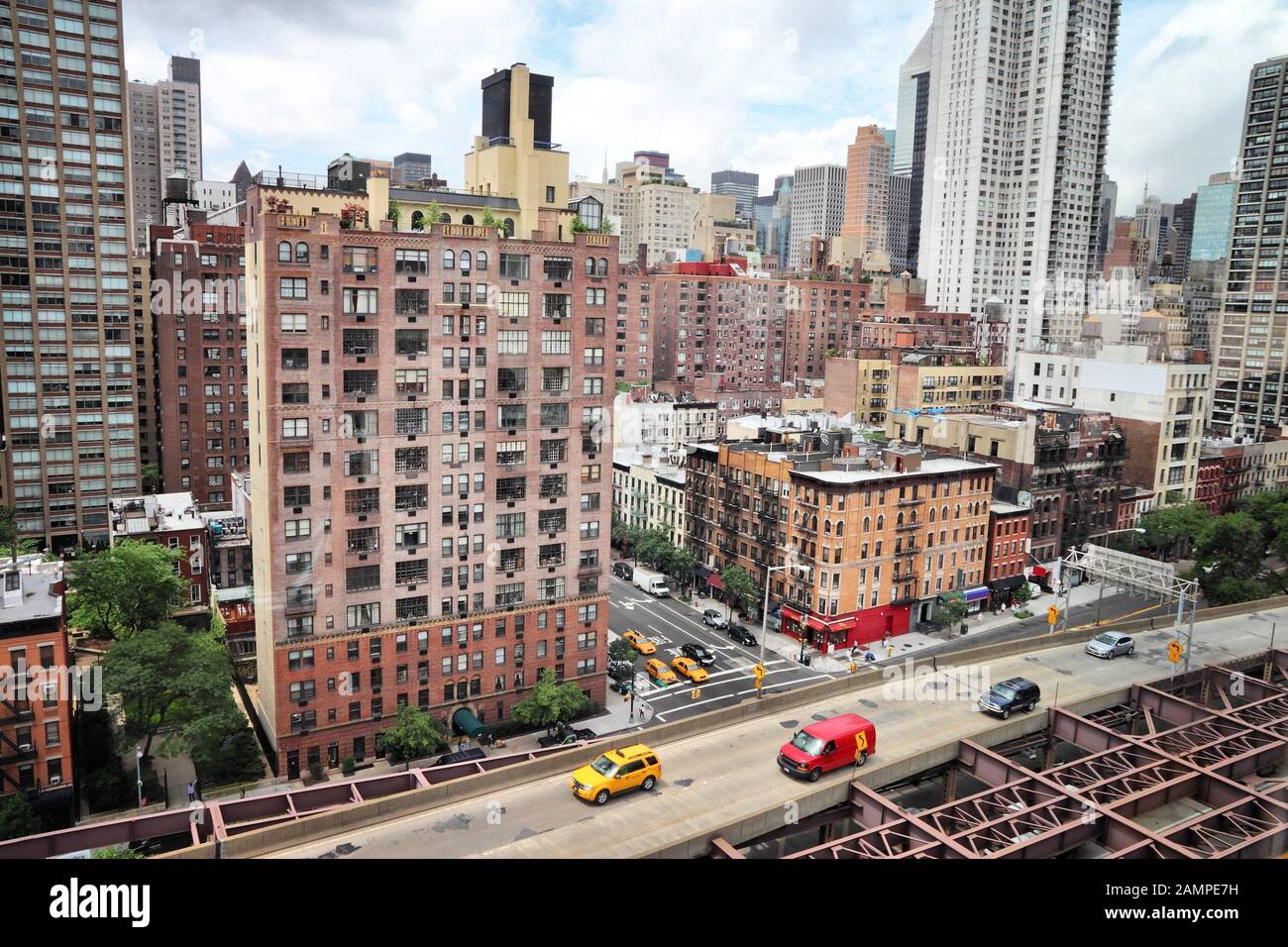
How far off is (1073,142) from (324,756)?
458 ft

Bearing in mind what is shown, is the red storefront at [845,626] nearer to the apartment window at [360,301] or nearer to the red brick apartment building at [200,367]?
the apartment window at [360,301]

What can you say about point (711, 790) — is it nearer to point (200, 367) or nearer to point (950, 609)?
point (950, 609)

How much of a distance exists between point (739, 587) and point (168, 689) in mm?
35092

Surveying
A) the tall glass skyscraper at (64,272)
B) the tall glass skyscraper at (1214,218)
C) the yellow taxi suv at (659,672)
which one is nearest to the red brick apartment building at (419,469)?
the yellow taxi suv at (659,672)

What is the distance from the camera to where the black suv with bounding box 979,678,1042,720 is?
32219mm

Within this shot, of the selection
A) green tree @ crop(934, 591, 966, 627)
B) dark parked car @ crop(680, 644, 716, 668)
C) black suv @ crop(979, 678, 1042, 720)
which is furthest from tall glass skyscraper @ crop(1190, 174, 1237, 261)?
black suv @ crop(979, 678, 1042, 720)

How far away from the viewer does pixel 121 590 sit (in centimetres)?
5156

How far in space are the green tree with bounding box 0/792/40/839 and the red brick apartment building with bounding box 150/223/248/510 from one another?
5060cm

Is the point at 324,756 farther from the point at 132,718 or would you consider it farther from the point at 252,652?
the point at 252,652

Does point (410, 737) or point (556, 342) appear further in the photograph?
point (556, 342)

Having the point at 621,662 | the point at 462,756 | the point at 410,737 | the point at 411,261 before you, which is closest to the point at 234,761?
the point at 410,737

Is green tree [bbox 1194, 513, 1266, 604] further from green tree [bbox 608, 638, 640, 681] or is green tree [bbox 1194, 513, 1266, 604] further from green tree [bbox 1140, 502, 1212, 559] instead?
green tree [bbox 608, 638, 640, 681]

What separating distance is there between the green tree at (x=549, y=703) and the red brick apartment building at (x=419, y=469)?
1726 millimetres

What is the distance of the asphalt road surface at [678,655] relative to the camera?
5125cm
